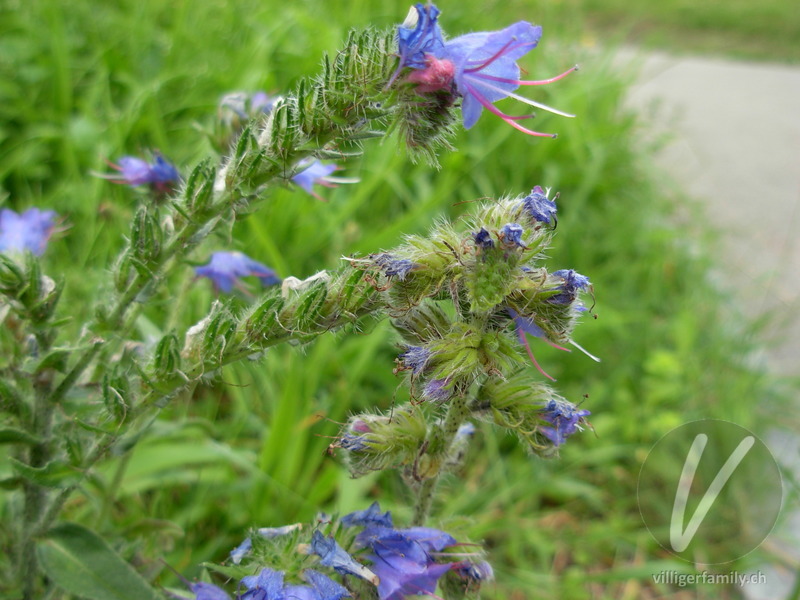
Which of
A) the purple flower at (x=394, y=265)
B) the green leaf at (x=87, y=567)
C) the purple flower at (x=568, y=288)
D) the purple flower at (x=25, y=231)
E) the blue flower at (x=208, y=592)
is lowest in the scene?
the green leaf at (x=87, y=567)

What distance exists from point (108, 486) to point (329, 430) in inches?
25.8

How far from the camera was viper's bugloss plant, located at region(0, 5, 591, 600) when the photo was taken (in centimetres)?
73

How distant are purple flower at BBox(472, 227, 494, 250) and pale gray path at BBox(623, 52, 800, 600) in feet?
5.32

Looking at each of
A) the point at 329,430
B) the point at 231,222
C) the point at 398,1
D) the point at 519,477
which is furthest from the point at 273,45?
the point at 231,222

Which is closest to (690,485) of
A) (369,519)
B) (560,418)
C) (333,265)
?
(333,265)

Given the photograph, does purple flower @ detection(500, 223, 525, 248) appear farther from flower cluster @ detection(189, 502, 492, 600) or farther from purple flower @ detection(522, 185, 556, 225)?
flower cluster @ detection(189, 502, 492, 600)

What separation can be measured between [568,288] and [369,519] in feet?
1.17

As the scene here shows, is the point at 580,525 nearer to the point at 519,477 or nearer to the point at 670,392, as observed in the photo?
the point at 519,477

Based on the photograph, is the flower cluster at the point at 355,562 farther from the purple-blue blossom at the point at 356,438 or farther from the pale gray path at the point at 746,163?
the pale gray path at the point at 746,163

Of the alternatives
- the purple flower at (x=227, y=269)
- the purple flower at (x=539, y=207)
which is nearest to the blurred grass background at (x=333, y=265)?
the purple flower at (x=227, y=269)

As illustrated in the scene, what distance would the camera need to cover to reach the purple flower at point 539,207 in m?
0.76

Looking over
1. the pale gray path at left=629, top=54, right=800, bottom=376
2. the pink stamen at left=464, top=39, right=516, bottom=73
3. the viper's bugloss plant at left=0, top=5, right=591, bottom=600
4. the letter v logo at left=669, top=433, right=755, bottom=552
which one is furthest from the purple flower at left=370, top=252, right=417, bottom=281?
the pale gray path at left=629, top=54, right=800, bottom=376

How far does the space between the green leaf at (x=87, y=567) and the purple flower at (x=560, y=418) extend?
1.78 ft

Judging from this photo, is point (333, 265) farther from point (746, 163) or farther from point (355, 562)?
point (746, 163)
